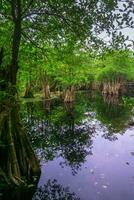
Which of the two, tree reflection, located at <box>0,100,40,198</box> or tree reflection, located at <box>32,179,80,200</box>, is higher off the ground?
tree reflection, located at <box>0,100,40,198</box>

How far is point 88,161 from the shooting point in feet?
58.9

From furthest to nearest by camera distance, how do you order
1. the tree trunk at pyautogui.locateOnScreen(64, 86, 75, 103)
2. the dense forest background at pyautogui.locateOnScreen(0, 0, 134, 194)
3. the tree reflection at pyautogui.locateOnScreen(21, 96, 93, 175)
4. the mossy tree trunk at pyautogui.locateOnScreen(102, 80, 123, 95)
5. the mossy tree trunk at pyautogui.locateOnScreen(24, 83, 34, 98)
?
1. the mossy tree trunk at pyautogui.locateOnScreen(102, 80, 123, 95)
2. the mossy tree trunk at pyautogui.locateOnScreen(24, 83, 34, 98)
3. the tree trunk at pyautogui.locateOnScreen(64, 86, 75, 103)
4. the tree reflection at pyautogui.locateOnScreen(21, 96, 93, 175)
5. the dense forest background at pyautogui.locateOnScreen(0, 0, 134, 194)

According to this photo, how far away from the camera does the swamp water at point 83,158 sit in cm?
1316

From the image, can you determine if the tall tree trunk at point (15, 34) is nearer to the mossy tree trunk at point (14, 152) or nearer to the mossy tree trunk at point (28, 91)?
the mossy tree trunk at point (14, 152)

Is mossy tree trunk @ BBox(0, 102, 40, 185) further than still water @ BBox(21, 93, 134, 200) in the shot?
No

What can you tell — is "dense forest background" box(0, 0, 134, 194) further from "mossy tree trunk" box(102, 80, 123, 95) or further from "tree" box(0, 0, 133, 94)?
"mossy tree trunk" box(102, 80, 123, 95)

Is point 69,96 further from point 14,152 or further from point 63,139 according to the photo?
point 14,152

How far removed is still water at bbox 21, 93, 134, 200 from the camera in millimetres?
13180

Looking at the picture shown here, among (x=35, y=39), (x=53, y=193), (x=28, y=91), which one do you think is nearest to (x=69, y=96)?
(x=28, y=91)

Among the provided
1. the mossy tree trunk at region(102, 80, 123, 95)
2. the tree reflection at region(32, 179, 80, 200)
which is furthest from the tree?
the mossy tree trunk at region(102, 80, 123, 95)

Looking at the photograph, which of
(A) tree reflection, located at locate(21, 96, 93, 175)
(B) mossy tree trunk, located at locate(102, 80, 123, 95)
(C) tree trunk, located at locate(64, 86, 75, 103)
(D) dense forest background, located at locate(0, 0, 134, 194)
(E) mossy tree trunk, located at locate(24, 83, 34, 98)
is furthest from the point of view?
(B) mossy tree trunk, located at locate(102, 80, 123, 95)

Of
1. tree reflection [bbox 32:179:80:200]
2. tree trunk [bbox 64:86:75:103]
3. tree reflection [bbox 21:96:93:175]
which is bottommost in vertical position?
tree reflection [bbox 32:179:80:200]

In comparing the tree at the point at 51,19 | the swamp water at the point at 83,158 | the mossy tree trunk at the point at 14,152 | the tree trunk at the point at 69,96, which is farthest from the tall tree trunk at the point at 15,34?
the tree trunk at the point at 69,96

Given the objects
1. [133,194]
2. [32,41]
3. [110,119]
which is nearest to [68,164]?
[133,194]
